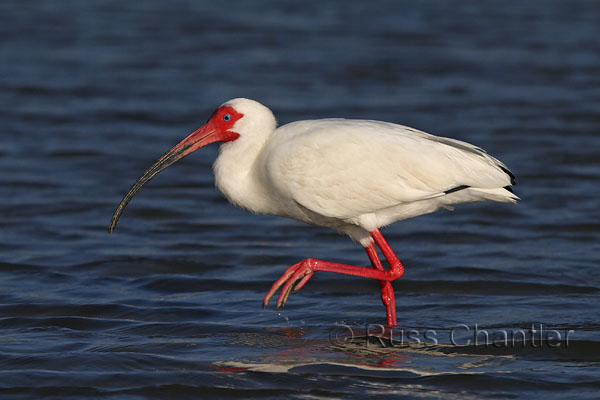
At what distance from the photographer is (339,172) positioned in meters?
8.20

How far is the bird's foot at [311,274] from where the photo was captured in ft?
26.8

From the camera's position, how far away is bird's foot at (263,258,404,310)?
816cm

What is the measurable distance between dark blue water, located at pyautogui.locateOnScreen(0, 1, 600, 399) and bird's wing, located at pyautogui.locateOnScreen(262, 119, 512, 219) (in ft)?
3.40

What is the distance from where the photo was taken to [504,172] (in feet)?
27.6

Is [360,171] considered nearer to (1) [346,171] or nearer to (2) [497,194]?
(1) [346,171]

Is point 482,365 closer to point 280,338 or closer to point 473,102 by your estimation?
point 280,338

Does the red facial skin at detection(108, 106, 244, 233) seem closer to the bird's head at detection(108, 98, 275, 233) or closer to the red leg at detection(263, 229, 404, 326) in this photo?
the bird's head at detection(108, 98, 275, 233)

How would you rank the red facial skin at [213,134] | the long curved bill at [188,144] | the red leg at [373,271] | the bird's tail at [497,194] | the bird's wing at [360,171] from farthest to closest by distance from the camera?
the long curved bill at [188,144]
the red facial skin at [213,134]
the bird's tail at [497,194]
the red leg at [373,271]
the bird's wing at [360,171]

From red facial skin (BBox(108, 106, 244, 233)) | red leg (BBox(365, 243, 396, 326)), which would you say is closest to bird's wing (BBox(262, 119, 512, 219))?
red facial skin (BBox(108, 106, 244, 233))

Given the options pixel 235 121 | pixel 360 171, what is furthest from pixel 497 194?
pixel 235 121

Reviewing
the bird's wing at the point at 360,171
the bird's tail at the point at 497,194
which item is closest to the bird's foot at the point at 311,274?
the bird's wing at the point at 360,171

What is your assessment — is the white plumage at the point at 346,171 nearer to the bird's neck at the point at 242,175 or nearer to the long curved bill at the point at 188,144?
the bird's neck at the point at 242,175

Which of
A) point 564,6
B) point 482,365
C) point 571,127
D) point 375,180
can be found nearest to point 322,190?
point 375,180

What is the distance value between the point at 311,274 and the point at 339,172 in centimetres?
83
